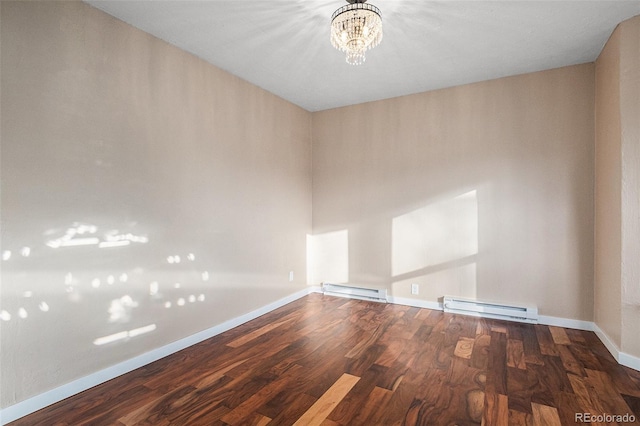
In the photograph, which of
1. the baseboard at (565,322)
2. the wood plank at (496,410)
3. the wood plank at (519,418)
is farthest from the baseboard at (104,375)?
the baseboard at (565,322)

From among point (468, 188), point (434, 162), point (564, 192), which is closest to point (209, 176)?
point (434, 162)

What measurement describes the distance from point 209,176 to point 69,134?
3.90 feet

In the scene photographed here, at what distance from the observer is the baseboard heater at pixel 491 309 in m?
3.40

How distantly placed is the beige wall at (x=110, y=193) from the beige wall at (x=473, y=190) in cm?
149

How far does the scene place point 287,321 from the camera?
3.54 m

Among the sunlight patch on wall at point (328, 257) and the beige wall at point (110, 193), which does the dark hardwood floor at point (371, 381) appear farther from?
the sunlight patch on wall at point (328, 257)

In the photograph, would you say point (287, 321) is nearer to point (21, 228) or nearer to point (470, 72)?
point (21, 228)

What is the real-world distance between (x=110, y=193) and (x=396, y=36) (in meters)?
2.60

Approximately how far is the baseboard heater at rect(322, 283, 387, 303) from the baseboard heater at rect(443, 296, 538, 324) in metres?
0.81

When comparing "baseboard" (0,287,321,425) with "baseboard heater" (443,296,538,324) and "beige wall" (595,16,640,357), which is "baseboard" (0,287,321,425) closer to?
"baseboard heater" (443,296,538,324)

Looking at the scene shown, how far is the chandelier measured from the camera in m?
2.03

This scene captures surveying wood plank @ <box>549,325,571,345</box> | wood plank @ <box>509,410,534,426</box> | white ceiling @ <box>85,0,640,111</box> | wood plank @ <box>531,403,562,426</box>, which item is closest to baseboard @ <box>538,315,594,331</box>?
wood plank @ <box>549,325,571,345</box>

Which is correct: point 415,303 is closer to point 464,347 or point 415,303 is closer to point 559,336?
point 464,347

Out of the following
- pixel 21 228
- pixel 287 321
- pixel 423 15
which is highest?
pixel 423 15
